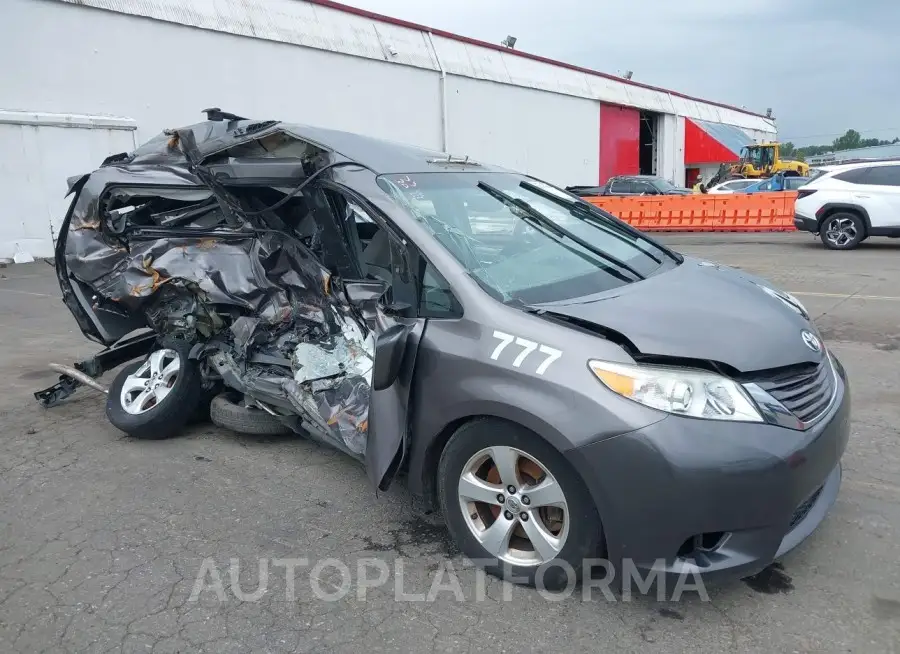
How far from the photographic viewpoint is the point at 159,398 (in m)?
4.52

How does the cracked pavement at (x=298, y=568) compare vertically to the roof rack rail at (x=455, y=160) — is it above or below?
below

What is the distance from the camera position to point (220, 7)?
57.2 ft

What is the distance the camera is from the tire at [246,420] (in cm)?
429

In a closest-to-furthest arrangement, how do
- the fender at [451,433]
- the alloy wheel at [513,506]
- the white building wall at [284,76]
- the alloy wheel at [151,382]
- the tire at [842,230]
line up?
the fender at [451,433]
the alloy wheel at [513,506]
the alloy wheel at [151,382]
the tire at [842,230]
the white building wall at [284,76]

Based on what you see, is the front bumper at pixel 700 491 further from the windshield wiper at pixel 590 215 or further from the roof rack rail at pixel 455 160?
the roof rack rail at pixel 455 160

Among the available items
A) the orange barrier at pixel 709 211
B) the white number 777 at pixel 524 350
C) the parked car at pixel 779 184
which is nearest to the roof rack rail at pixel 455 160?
the white number 777 at pixel 524 350

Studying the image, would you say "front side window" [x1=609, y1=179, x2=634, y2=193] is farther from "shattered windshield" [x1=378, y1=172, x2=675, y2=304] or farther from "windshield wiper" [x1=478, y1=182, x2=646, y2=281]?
"windshield wiper" [x1=478, y1=182, x2=646, y2=281]

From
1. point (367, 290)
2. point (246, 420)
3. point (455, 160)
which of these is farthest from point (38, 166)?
point (367, 290)

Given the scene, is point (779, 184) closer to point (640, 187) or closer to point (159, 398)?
point (640, 187)

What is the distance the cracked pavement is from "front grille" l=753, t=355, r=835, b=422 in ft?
Result: 2.42

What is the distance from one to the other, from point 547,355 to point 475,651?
1.11m

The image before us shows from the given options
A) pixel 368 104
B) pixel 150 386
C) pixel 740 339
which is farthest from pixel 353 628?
pixel 368 104

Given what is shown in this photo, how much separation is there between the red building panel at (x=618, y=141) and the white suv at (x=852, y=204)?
66.8 feet

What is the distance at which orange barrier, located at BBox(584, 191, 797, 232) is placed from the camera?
17781 mm
